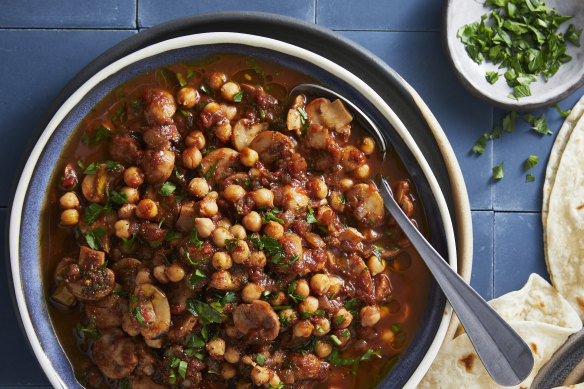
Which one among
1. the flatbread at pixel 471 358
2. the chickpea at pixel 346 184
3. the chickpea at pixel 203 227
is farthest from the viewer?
the flatbread at pixel 471 358

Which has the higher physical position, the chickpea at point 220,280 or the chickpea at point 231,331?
the chickpea at point 220,280

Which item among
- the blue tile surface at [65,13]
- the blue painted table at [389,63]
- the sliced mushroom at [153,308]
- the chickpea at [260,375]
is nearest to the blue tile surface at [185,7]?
the blue painted table at [389,63]

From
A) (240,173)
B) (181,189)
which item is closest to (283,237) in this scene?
(240,173)

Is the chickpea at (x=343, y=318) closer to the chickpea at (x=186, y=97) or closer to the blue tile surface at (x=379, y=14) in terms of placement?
the chickpea at (x=186, y=97)

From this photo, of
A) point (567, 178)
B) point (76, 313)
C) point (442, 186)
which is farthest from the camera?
point (567, 178)

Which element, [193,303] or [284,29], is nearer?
[193,303]

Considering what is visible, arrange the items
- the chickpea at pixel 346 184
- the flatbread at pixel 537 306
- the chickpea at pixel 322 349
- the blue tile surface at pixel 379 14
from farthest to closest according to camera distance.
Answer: the blue tile surface at pixel 379 14 → the flatbread at pixel 537 306 → the chickpea at pixel 346 184 → the chickpea at pixel 322 349

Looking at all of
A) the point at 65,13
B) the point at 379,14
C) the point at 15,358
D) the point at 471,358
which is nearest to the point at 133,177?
the point at 65,13

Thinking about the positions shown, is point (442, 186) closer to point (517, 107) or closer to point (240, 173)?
point (517, 107)
